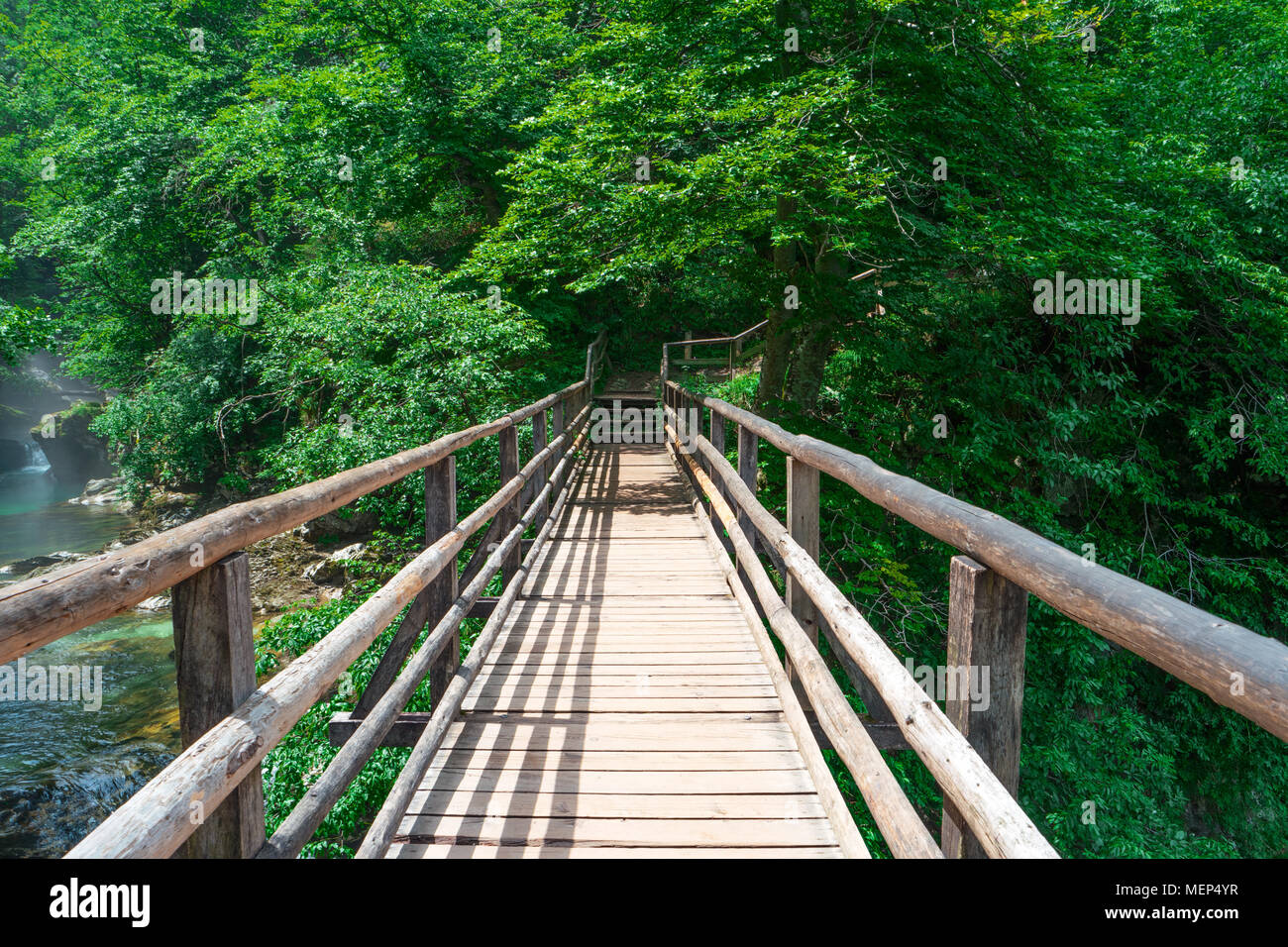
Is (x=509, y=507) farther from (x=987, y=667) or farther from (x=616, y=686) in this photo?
(x=987, y=667)

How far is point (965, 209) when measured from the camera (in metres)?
7.14

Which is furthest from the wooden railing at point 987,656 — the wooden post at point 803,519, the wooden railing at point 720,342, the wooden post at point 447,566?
the wooden railing at point 720,342

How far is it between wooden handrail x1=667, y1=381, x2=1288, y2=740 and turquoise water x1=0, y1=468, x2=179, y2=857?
8.22m

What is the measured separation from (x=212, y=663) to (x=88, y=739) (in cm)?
887

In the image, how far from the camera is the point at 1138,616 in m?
1.02

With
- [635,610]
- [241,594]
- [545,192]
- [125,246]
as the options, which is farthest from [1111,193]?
[125,246]

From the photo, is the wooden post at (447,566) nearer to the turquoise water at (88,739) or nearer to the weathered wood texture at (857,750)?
the weathered wood texture at (857,750)

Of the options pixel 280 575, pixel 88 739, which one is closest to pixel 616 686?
pixel 88 739

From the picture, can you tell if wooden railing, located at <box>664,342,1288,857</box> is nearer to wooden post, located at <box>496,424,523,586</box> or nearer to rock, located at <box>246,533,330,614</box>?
wooden post, located at <box>496,424,523,586</box>

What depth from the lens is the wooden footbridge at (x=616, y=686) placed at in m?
1.13

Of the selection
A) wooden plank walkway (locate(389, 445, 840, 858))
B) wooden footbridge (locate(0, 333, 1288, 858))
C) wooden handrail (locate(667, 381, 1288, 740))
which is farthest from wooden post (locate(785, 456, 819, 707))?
wooden handrail (locate(667, 381, 1288, 740))

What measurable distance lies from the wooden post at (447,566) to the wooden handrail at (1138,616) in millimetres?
2146

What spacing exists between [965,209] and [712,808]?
664cm
